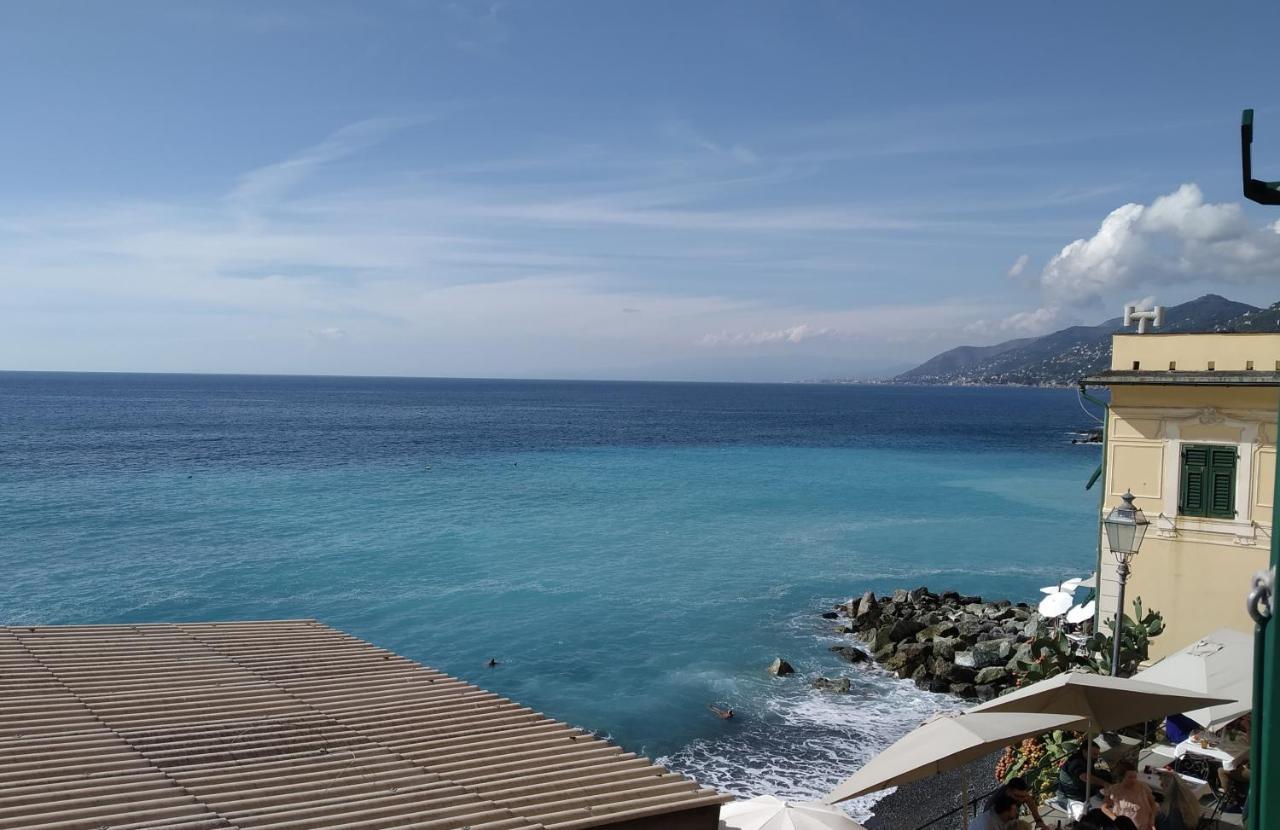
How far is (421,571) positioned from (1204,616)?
81.3ft

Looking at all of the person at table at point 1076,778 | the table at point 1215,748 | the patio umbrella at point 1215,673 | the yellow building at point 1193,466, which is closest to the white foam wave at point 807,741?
the person at table at point 1076,778

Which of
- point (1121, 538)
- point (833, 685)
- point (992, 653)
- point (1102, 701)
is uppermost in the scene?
point (1121, 538)

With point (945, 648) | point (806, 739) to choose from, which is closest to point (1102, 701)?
point (806, 739)

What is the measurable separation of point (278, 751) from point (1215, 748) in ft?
35.8

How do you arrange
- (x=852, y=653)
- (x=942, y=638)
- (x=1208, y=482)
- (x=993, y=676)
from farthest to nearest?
(x=852, y=653), (x=942, y=638), (x=993, y=676), (x=1208, y=482)

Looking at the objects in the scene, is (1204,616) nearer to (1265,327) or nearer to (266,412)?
(1265,327)

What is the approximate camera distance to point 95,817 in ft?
21.1

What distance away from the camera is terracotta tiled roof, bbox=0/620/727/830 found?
6828mm

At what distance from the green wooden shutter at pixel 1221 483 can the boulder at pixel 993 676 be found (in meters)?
6.69

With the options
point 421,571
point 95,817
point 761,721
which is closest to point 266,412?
point 421,571

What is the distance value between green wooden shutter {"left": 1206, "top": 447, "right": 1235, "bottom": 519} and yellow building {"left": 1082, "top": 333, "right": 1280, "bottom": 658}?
17mm

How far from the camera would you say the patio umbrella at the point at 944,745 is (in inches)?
309

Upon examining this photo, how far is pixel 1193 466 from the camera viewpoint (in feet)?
53.1

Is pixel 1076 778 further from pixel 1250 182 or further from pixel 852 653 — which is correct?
pixel 852 653
